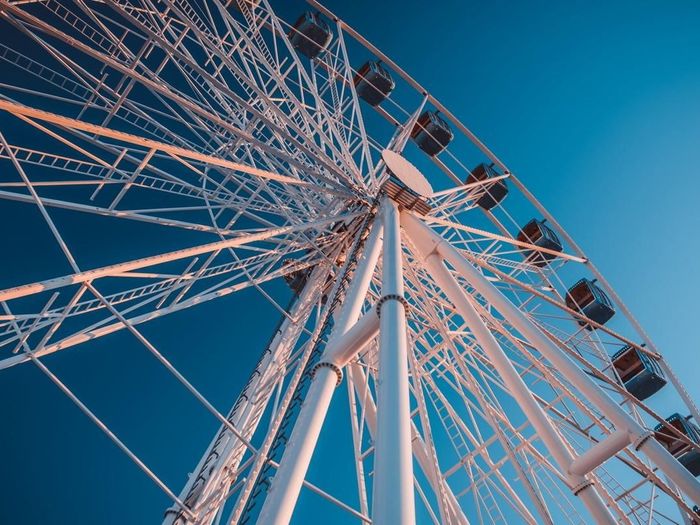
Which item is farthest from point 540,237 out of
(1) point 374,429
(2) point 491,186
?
(1) point 374,429

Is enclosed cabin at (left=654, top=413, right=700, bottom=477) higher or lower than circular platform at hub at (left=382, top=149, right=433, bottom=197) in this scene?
lower

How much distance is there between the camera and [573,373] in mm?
6301

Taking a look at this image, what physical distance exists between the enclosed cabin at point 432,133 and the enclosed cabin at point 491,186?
1254mm

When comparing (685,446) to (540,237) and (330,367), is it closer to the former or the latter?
(540,237)

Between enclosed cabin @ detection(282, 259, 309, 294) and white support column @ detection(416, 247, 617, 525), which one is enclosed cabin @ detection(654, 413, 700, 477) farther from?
enclosed cabin @ detection(282, 259, 309, 294)

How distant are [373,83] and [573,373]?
→ 1155 cm

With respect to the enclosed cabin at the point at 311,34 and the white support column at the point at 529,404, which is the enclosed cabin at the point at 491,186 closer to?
the enclosed cabin at the point at 311,34

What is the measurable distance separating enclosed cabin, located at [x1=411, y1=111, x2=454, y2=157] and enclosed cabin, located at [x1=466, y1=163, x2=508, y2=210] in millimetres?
1254

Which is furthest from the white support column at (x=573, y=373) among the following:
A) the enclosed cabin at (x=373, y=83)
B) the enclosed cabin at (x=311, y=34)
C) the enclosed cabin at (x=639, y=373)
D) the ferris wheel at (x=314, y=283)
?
the enclosed cabin at (x=639, y=373)

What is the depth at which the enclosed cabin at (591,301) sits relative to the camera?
51.0 feet

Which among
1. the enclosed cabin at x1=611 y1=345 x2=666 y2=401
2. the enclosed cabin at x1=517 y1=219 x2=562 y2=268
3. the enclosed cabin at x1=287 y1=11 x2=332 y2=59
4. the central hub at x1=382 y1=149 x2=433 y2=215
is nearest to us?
the central hub at x1=382 y1=149 x2=433 y2=215

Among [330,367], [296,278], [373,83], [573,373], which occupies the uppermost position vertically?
[373,83]

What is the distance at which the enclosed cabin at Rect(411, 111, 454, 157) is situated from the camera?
622 inches

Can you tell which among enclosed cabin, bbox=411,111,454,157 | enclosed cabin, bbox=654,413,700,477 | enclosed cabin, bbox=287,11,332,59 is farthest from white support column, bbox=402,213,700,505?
enclosed cabin, bbox=654,413,700,477
